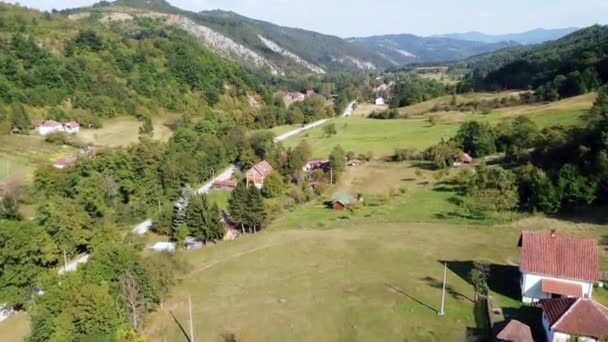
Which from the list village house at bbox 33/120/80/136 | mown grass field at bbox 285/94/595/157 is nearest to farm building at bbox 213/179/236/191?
mown grass field at bbox 285/94/595/157

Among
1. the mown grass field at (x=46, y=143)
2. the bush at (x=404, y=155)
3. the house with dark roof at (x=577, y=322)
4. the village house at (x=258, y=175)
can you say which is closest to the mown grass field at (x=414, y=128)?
the bush at (x=404, y=155)

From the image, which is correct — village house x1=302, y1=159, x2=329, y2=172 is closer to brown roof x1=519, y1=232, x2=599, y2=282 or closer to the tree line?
the tree line

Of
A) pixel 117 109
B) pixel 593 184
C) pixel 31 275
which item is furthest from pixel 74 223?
pixel 117 109

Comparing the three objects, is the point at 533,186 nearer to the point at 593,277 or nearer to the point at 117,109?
the point at 593,277

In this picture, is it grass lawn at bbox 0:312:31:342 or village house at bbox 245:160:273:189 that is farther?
village house at bbox 245:160:273:189

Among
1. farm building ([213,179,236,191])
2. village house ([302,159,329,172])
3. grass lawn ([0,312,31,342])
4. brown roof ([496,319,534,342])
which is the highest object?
brown roof ([496,319,534,342])

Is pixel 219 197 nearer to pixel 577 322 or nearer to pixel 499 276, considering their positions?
pixel 499 276

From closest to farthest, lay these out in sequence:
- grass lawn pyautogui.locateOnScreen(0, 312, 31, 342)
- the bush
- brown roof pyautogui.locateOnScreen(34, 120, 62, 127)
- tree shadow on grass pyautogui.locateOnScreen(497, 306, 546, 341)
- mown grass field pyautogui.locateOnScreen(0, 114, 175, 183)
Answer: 1. tree shadow on grass pyautogui.locateOnScreen(497, 306, 546, 341)
2. grass lawn pyautogui.locateOnScreen(0, 312, 31, 342)
3. mown grass field pyautogui.locateOnScreen(0, 114, 175, 183)
4. the bush
5. brown roof pyautogui.locateOnScreen(34, 120, 62, 127)
